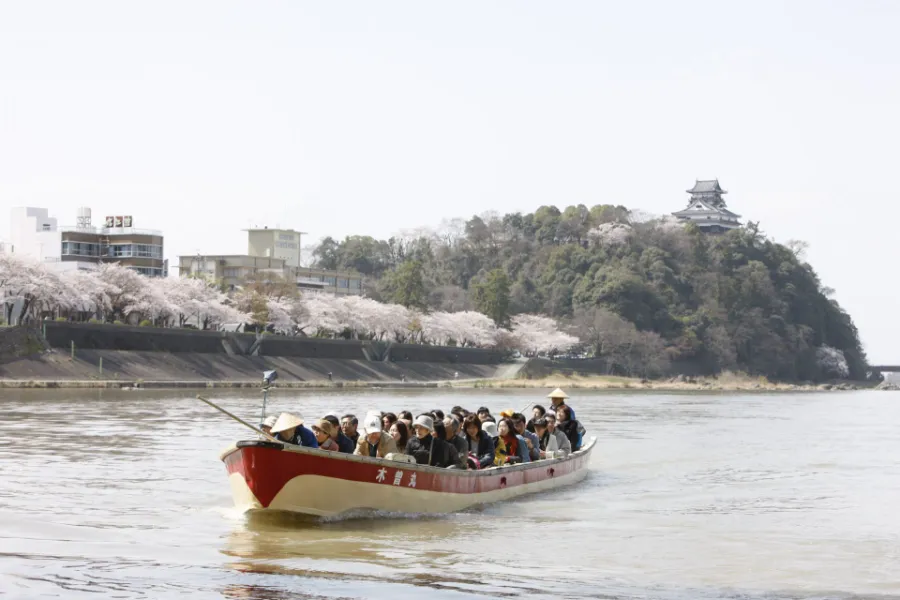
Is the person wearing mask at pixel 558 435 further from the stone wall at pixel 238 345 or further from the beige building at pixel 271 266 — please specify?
the beige building at pixel 271 266

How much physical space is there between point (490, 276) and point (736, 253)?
43.2 meters

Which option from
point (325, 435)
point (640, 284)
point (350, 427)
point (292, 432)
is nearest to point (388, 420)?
point (350, 427)

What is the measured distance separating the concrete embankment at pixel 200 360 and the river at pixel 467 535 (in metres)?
33.9

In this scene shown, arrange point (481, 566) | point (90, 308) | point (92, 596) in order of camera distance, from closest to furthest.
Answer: point (92, 596), point (481, 566), point (90, 308)

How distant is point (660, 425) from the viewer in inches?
1873

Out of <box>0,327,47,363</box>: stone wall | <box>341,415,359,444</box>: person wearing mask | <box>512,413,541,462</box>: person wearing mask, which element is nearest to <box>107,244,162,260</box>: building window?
<box>0,327,47,363</box>: stone wall

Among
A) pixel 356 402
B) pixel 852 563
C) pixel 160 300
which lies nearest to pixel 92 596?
pixel 852 563

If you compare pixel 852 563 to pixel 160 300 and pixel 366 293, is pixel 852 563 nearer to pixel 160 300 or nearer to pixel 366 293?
pixel 160 300

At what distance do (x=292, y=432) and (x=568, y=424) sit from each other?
9580 millimetres

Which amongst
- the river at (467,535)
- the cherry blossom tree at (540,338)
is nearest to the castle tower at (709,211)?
the cherry blossom tree at (540,338)

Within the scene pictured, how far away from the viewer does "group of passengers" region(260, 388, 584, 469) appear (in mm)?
17328

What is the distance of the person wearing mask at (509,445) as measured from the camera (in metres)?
21.4

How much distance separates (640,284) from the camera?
13438 centimetres

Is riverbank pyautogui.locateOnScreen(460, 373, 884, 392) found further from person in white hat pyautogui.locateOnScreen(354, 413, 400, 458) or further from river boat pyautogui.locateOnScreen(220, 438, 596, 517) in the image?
person in white hat pyautogui.locateOnScreen(354, 413, 400, 458)
